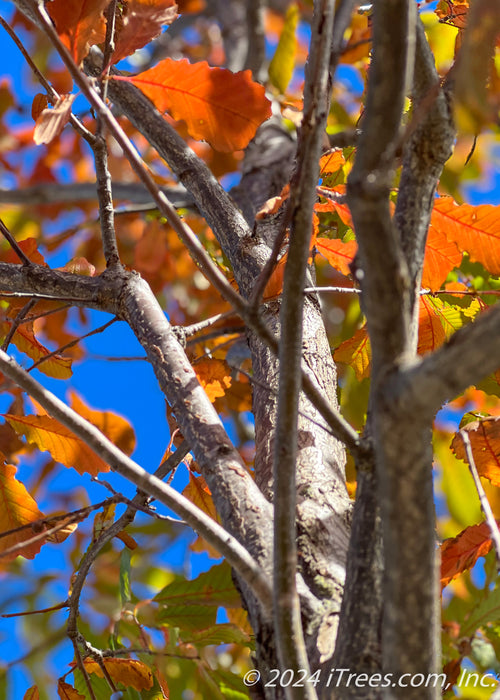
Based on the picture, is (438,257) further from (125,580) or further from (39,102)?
(125,580)

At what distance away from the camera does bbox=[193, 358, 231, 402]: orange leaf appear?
1.23m

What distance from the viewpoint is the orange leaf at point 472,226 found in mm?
930

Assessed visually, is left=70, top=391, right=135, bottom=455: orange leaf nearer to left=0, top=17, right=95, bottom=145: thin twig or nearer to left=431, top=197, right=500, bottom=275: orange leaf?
left=0, top=17, right=95, bottom=145: thin twig

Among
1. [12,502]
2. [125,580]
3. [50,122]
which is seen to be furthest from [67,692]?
[50,122]

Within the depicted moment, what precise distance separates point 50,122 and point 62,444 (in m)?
0.57

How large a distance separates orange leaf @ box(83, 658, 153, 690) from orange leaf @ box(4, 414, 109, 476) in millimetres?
340

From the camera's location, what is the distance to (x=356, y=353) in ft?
3.91

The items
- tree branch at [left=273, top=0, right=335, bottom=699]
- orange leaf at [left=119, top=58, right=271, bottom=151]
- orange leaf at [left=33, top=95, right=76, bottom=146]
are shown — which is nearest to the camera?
tree branch at [left=273, top=0, right=335, bottom=699]

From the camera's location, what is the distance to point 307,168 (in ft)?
1.73

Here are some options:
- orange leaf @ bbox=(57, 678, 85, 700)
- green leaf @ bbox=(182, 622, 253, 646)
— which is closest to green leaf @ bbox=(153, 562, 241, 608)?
green leaf @ bbox=(182, 622, 253, 646)

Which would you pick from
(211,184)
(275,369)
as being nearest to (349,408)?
(275,369)

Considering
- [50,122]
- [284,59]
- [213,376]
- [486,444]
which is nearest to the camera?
[50,122]

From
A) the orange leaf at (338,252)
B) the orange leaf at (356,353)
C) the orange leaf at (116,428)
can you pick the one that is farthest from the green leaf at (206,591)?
the orange leaf at (338,252)

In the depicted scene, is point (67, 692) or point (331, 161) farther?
point (331, 161)
